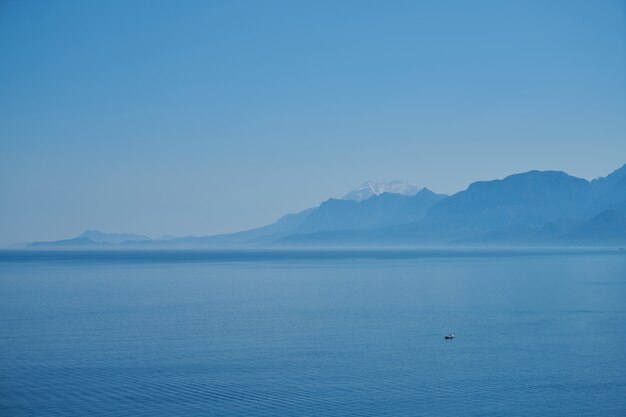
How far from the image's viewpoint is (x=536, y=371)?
44594 mm

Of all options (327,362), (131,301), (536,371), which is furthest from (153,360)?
(131,301)

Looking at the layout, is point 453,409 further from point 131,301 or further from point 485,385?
point 131,301

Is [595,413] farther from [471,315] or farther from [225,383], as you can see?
[471,315]

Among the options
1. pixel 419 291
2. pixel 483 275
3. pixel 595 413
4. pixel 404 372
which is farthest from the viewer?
pixel 483 275

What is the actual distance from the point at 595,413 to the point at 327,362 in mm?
17711

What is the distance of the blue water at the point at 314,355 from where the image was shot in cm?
3744

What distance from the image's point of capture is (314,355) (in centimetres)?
4984

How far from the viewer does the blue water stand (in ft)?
123

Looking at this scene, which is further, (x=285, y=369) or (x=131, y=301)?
(x=131, y=301)

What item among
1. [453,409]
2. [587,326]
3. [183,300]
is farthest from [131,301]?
[453,409]

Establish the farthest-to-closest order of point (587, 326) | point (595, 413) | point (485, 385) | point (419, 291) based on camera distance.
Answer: point (419, 291) → point (587, 326) → point (485, 385) → point (595, 413)

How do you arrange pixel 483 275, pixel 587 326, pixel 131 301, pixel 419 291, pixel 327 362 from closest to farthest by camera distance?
pixel 327 362
pixel 587 326
pixel 131 301
pixel 419 291
pixel 483 275

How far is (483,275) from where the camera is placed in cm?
14062

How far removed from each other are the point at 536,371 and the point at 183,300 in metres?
55.3
